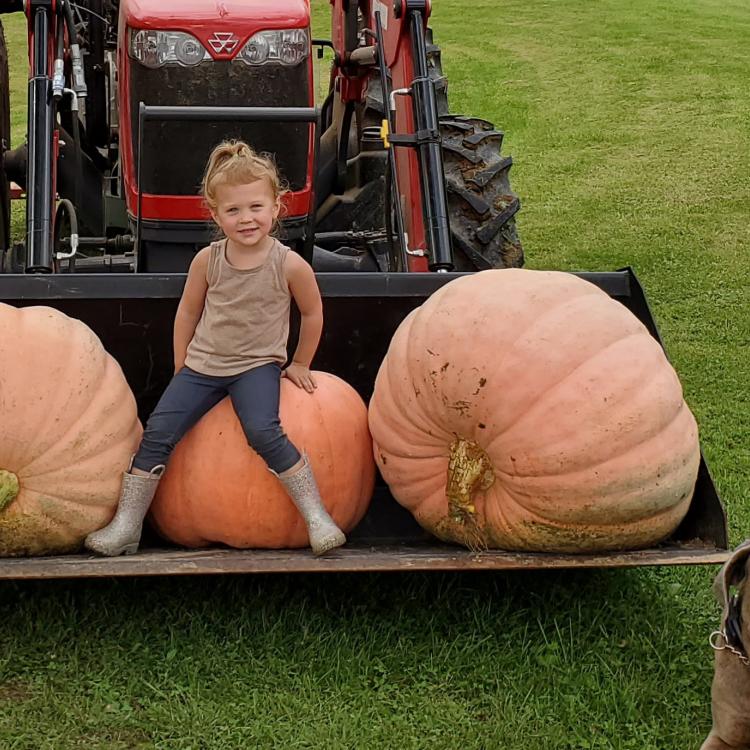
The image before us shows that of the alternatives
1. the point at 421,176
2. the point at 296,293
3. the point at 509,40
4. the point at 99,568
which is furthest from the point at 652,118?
the point at 99,568

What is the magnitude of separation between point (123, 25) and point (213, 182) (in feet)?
4.31

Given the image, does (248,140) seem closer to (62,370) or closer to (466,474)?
(62,370)

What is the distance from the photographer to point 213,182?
320cm

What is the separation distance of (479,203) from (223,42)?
4.58 ft

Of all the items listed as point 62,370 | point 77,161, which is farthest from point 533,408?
point 77,161

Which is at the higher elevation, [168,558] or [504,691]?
[168,558]

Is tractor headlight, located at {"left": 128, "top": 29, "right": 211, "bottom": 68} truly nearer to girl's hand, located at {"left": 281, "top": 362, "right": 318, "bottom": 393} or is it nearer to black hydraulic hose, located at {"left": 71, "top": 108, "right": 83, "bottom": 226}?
black hydraulic hose, located at {"left": 71, "top": 108, "right": 83, "bottom": 226}

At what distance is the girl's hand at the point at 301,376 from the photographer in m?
3.40

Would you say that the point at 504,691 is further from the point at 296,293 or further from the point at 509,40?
the point at 509,40

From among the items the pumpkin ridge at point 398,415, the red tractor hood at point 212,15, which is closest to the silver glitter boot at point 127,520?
the pumpkin ridge at point 398,415

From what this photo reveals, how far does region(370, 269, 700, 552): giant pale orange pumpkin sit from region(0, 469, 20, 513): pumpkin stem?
0.99m

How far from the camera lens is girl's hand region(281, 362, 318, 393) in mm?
3398

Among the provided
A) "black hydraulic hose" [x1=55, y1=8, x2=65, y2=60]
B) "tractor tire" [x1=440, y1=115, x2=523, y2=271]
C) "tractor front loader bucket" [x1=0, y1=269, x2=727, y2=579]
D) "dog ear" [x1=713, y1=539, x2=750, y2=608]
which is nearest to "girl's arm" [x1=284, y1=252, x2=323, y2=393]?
"tractor front loader bucket" [x1=0, y1=269, x2=727, y2=579]

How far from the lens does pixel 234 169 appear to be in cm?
318
